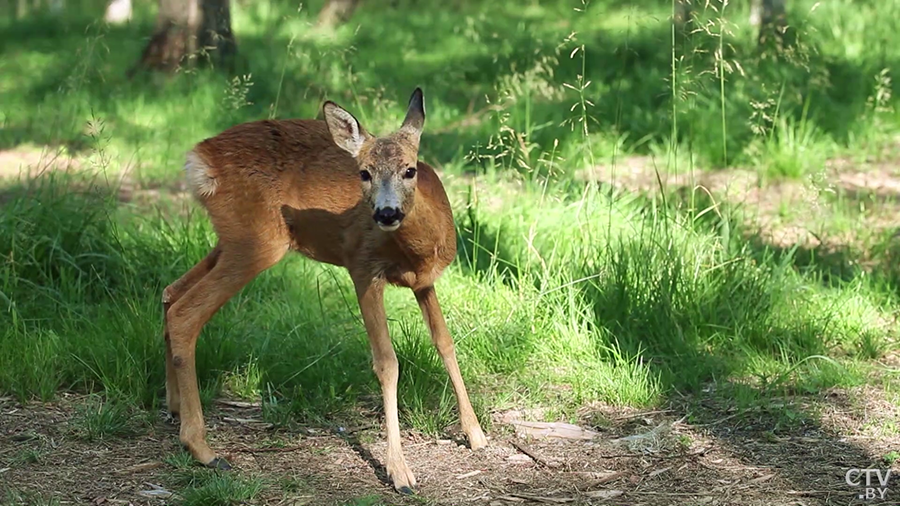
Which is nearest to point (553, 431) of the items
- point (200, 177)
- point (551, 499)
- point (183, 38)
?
point (551, 499)

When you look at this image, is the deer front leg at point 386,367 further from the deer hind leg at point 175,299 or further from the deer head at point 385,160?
the deer hind leg at point 175,299

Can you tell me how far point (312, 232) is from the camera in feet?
15.2

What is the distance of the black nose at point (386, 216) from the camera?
3.90 meters

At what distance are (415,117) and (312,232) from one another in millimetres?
672

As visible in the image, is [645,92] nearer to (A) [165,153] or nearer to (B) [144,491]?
(A) [165,153]

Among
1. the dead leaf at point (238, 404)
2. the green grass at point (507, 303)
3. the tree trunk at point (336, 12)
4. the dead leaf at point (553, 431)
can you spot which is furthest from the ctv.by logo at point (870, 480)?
the tree trunk at point (336, 12)

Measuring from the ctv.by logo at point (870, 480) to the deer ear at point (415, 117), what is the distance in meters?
2.02

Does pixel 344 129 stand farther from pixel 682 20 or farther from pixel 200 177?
pixel 682 20

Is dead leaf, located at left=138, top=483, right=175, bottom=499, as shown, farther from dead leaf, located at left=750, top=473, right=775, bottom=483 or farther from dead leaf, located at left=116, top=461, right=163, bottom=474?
dead leaf, located at left=750, top=473, right=775, bottom=483

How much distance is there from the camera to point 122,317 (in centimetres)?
512

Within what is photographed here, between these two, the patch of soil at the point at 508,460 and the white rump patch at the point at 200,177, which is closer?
the patch of soil at the point at 508,460

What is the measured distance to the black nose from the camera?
12.8ft

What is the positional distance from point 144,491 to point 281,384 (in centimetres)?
98

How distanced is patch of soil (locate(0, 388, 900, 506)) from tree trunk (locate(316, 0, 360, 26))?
10.0 m
